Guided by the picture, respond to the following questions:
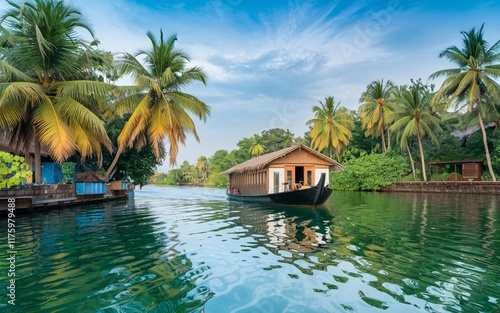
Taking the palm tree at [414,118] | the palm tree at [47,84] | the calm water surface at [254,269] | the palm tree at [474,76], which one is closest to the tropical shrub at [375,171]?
the palm tree at [414,118]

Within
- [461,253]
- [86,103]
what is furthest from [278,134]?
[461,253]

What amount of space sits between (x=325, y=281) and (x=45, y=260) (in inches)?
217

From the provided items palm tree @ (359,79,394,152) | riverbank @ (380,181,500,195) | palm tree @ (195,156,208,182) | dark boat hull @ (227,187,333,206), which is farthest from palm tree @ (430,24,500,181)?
palm tree @ (195,156,208,182)

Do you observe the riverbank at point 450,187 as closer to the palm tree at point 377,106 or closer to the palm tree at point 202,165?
the palm tree at point 377,106

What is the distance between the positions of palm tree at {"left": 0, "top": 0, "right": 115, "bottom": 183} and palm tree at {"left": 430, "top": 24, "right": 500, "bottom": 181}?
28444mm

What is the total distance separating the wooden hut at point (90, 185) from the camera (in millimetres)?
17219

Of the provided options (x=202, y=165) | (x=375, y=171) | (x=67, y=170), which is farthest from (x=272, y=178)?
(x=202, y=165)

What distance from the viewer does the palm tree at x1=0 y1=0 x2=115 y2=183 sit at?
12.8 m

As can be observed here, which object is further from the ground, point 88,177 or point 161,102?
point 161,102

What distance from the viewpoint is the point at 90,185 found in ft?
58.7

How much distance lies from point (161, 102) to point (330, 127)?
2666 centimetres

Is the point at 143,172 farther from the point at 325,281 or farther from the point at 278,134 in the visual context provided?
the point at 278,134

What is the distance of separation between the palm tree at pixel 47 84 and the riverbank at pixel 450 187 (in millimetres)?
29591

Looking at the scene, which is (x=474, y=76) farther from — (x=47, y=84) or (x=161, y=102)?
(x=47, y=84)
